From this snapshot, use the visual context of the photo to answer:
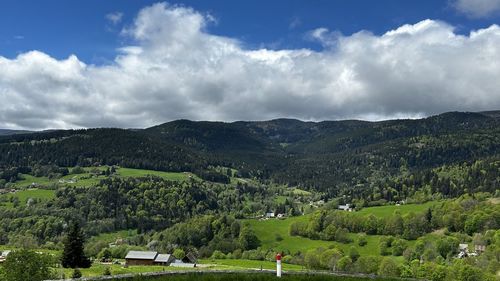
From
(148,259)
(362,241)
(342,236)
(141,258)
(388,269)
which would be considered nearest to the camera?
(148,259)

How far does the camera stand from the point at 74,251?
299 ft

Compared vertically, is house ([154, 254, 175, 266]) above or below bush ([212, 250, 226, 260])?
above

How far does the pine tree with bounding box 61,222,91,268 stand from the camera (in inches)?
3497

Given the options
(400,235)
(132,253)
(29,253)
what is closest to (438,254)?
(400,235)

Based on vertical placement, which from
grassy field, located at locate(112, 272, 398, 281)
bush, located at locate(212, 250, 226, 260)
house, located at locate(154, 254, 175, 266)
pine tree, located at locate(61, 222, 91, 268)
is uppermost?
grassy field, located at locate(112, 272, 398, 281)

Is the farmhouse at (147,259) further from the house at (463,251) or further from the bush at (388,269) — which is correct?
the house at (463,251)

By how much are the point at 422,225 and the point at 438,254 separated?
3725 cm

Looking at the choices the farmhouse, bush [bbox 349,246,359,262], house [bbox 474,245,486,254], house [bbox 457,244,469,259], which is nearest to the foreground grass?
the farmhouse

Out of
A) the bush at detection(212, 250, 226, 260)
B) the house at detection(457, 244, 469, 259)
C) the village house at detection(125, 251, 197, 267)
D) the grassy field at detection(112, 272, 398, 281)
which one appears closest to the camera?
the grassy field at detection(112, 272, 398, 281)

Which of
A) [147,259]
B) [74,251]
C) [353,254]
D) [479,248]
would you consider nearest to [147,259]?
[147,259]

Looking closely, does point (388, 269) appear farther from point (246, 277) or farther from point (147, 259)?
point (246, 277)

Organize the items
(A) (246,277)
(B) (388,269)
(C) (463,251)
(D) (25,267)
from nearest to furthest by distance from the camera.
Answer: (A) (246,277) < (D) (25,267) < (B) (388,269) < (C) (463,251)

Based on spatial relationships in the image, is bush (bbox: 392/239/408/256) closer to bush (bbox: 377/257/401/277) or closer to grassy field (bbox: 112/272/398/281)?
bush (bbox: 377/257/401/277)

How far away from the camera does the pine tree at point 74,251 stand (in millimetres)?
88812
